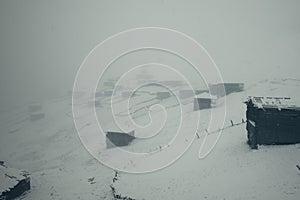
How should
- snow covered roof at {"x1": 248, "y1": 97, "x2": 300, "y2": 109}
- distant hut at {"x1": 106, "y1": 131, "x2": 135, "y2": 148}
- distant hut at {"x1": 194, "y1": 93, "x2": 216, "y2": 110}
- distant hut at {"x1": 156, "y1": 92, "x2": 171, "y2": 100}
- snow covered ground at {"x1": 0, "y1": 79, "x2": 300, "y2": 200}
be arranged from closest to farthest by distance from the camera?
snow covered ground at {"x1": 0, "y1": 79, "x2": 300, "y2": 200}, snow covered roof at {"x1": 248, "y1": 97, "x2": 300, "y2": 109}, distant hut at {"x1": 106, "y1": 131, "x2": 135, "y2": 148}, distant hut at {"x1": 194, "y1": 93, "x2": 216, "y2": 110}, distant hut at {"x1": 156, "y1": 92, "x2": 171, "y2": 100}

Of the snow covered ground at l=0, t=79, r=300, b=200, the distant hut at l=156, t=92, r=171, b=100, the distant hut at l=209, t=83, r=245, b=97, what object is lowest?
the snow covered ground at l=0, t=79, r=300, b=200

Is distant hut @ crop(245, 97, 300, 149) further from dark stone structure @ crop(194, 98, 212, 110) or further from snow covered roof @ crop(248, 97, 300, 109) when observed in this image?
dark stone structure @ crop(194, 98, 212, 110)

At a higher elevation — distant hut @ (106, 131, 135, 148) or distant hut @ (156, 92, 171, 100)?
distant hut @ (156, 92, 171, 100)

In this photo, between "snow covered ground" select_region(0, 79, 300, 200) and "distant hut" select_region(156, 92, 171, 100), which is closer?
"snow covered ground" select_region(0, 79, 300, 200)

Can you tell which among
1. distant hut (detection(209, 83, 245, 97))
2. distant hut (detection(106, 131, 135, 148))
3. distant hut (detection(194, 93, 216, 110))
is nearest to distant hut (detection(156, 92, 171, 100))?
distant hut (detection(209, 83, 245, 97))

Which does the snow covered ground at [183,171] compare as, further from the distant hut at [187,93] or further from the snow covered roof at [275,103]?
the distant hut at [187,93]

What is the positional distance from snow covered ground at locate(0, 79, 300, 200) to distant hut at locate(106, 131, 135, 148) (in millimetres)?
1754

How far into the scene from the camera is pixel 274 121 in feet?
94.1

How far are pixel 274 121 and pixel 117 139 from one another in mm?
25381

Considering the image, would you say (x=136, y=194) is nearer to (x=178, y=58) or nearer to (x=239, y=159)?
(x=239, y=159)

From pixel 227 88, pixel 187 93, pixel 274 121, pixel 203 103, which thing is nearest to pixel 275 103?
pixel 274 121

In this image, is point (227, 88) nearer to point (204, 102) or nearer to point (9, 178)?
point (204, 102)

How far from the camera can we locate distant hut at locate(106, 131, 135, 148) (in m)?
46.0

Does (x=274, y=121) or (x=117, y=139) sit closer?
(x=274, y=121)
